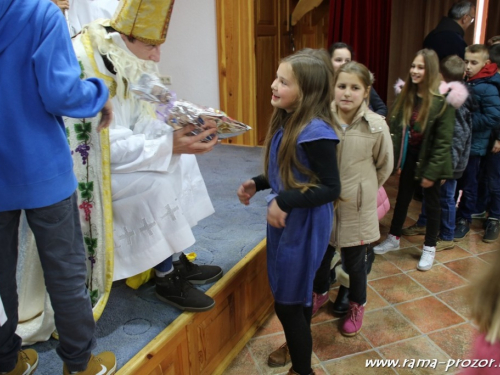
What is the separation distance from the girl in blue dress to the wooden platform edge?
1.06 ft

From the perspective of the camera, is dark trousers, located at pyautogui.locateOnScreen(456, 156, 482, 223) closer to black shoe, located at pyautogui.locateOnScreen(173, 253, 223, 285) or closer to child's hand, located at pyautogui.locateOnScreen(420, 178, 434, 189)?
child's hand, located at pyautogui.locateOnScreen(420, 178, 434, 189)

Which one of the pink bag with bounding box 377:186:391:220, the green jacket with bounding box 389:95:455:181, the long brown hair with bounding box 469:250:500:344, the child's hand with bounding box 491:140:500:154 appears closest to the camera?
the long brown hair with bounding box 469:250:500:344

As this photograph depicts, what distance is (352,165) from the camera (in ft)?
5.87

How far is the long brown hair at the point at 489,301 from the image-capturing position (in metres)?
0.80

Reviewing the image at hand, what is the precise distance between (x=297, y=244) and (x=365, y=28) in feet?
8.83

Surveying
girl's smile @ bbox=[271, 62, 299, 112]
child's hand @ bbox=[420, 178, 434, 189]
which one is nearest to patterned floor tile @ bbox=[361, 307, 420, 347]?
child's hand @ bbox=[420, 178, 434, 189]

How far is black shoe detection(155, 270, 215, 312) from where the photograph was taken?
161 centimetres

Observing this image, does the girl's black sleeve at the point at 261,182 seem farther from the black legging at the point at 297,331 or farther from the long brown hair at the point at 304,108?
the black legging at the point at 297,331

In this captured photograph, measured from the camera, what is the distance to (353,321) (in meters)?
1.99

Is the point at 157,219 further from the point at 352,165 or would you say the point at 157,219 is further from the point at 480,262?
the point at 480,262

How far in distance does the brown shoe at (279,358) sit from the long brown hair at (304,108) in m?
0.77

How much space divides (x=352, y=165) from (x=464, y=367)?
99cm

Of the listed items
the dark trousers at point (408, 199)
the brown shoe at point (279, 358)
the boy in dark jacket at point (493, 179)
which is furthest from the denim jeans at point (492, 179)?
the brown shoe at point (279, 358)

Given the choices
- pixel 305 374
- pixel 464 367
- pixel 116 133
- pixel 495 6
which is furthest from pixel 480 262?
pixel 495 6
